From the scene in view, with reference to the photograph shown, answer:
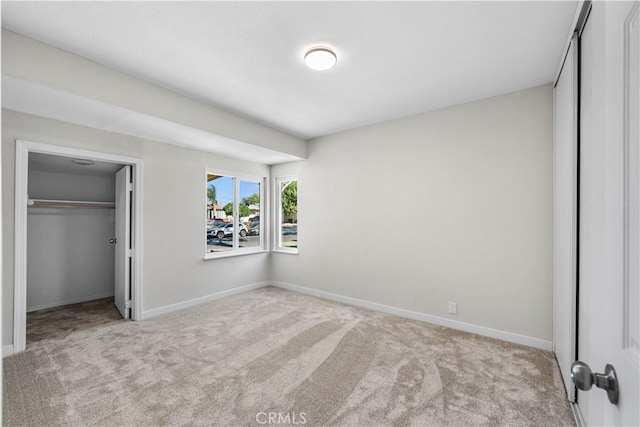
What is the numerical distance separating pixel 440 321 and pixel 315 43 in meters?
3.20

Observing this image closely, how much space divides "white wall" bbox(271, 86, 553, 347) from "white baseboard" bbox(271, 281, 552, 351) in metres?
0.05

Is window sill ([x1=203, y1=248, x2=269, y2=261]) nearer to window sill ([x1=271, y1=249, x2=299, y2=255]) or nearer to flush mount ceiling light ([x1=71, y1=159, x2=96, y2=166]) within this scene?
window sill ([x1=271, y1=249, x2=299, y2=255])

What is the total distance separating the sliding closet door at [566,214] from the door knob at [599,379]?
1644 mm

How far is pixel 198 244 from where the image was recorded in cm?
439

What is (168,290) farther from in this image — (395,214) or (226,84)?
(395,214)

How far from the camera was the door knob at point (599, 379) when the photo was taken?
749 millimetres

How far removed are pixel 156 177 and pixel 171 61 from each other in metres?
1.80

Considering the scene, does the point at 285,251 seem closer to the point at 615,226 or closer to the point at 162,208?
the point at 162,208

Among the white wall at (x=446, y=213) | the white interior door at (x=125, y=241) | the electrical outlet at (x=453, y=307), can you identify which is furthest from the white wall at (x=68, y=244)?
the electrical outlet at (x=453, y=307)

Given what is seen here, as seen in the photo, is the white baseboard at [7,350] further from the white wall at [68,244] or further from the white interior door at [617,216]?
the white interior door at [617,216]

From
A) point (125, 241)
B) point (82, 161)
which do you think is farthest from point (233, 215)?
point (82, 161)

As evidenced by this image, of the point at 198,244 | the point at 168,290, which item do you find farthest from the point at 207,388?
the point at 198,244

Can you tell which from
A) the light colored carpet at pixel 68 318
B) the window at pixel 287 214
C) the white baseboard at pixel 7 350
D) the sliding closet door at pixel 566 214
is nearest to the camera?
the sliding closet door at pixel 566 214

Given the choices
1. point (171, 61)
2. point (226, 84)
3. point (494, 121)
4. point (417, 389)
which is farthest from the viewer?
point (494, 121)
